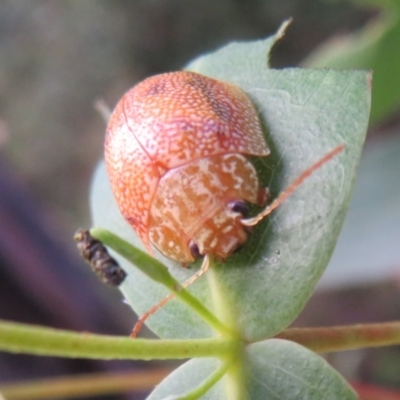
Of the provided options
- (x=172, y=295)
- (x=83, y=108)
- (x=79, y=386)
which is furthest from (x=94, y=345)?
(x=83, y=108)

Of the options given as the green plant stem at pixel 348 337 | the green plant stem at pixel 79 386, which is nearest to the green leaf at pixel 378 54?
the green plant stem at pixel 348 337

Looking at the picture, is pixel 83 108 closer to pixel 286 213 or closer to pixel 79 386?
pixel 79 386

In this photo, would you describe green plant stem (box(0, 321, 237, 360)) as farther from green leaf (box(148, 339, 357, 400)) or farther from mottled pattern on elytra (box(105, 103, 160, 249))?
mottled pattern on elytra (box(105, 103, 160, 249))

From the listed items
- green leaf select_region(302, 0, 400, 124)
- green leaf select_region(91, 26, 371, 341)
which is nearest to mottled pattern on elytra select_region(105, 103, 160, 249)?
green leaf select_region(91, 26, 371, 341)

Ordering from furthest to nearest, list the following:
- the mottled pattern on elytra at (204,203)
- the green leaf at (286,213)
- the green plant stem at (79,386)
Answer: the green plant stem at (79,386) < the mottled pattern on elytra at (204,203) < the green leaf at (286,213)

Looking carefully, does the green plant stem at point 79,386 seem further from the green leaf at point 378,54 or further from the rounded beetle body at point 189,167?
the green leaf at point 378,54

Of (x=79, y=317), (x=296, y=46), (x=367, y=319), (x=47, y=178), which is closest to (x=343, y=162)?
(x=79, y=317)
